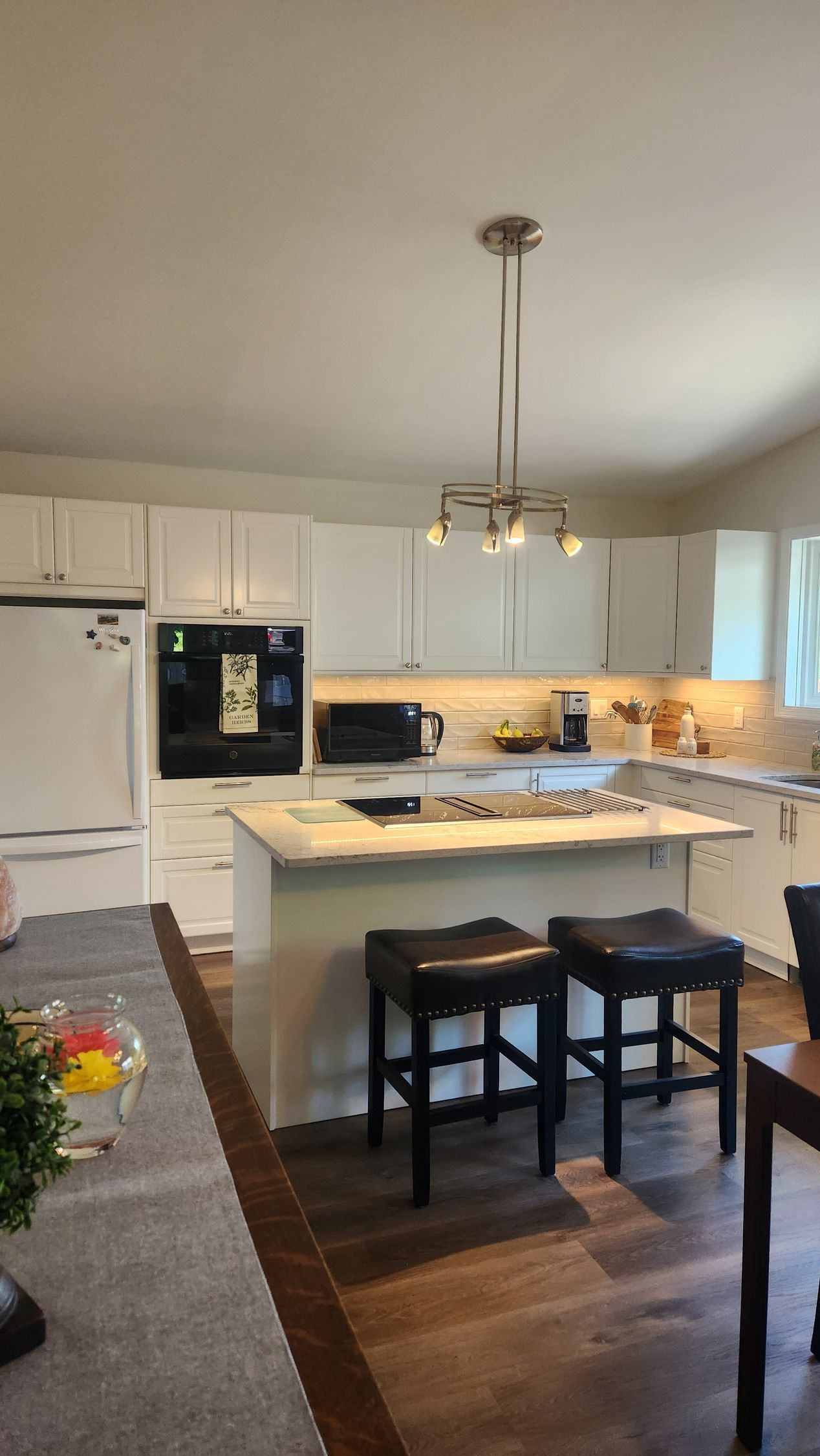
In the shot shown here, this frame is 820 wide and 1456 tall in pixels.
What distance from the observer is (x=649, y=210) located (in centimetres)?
280

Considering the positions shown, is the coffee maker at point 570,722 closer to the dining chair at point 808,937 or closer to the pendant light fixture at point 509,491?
the pendant light fixture at point 509,491

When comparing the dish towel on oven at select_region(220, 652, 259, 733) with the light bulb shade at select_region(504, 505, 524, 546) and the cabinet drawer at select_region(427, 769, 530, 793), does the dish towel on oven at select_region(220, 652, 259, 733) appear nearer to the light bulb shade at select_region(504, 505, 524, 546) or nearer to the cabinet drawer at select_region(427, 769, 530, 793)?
the cabinet drawer at select_region(427, 769, 530, 793)

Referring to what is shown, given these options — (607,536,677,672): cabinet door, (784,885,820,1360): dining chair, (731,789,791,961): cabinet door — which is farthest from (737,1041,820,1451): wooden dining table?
(607,536,677,672): cabinet door

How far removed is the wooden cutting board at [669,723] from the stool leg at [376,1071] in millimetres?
3384

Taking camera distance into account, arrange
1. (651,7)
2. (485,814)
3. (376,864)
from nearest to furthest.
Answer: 1. (651,7)
2. (376,864)
3. (485,814)

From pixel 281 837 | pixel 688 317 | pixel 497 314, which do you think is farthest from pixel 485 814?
pixel 688 317

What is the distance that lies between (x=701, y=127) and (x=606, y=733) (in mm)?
3641

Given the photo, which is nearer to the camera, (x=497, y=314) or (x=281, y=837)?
(x=281, y=837)

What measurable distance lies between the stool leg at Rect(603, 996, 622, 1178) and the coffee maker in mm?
2859

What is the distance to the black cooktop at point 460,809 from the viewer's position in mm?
2885

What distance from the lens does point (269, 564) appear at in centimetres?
428

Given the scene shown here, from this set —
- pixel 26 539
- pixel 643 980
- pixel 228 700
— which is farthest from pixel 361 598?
pixel 643 980

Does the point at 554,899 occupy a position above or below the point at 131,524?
below

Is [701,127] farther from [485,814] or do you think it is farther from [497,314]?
[485,814]
